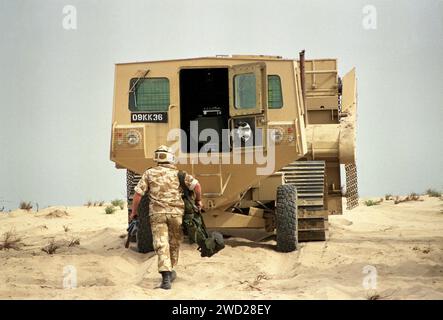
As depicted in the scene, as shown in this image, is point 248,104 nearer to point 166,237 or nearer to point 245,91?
point 245,91

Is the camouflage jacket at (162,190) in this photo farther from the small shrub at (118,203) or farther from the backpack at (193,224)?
the small shrub at (118,203)

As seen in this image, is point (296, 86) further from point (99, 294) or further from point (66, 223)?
point (66, 223)

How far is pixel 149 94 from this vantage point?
10570mm

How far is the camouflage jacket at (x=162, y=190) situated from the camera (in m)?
8.34

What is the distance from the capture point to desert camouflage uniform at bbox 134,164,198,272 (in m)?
8.30

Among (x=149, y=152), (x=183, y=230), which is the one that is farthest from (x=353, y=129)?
(x=183, y=230)

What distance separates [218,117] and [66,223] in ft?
24.6

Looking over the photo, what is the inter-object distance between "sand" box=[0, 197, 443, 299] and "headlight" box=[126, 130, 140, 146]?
5.25ft

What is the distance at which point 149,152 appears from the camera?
10.3 m

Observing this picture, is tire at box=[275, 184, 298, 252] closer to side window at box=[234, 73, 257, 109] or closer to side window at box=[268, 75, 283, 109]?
side window at box=[268, 75, 283, 109]

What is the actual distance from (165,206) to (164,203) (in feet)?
0.12

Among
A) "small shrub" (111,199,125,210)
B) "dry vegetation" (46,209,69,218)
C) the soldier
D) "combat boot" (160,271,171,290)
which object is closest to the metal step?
the soldier

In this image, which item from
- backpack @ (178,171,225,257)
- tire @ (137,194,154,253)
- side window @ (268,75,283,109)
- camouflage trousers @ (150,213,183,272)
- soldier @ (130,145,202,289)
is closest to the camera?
camouflage trousers @ (150,213,183,272)

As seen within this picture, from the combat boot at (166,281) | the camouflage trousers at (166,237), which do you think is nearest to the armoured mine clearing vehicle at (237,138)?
the camouflage trousers at (166,237)
